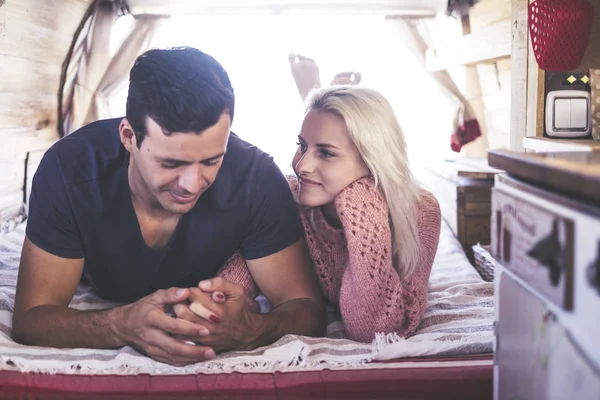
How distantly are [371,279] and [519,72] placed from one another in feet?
3.05

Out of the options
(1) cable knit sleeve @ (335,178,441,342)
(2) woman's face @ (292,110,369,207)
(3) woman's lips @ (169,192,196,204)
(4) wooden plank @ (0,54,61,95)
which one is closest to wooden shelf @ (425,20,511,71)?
(2) woman's face @ (292,110,369,207)

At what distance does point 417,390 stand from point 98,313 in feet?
2.49

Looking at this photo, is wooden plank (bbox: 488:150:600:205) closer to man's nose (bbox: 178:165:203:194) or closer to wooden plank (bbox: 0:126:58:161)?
man's nose (bbox: 178:165:203:194)

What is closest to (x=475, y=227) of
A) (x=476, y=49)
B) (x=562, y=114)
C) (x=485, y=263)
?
(x=485, y=263)

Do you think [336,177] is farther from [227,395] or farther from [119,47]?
[119,47]

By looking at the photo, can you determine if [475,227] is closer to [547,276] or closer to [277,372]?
[277,372]

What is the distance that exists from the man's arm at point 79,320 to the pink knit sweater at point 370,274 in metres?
0.40

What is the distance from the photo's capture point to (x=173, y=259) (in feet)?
6.04

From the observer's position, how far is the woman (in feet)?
5.81

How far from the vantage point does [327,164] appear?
6.23 feet

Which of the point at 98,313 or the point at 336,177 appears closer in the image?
the point at 98,313

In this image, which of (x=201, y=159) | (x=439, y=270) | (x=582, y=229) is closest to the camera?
(x=582, y=229)

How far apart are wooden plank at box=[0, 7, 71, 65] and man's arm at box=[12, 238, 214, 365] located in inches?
59.7

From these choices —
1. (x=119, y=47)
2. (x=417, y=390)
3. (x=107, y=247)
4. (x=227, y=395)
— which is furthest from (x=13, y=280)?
(x=119, y=47)
